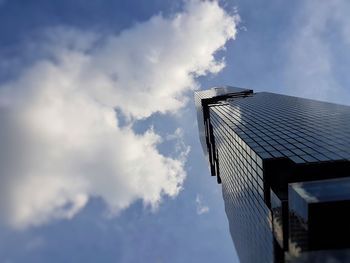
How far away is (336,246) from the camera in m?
32.2

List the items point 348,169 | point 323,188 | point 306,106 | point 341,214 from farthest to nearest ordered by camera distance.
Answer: point 306,106 < point 348,169 < point 323,188 < point 341,214

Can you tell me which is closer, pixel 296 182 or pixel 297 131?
pixel 296 182

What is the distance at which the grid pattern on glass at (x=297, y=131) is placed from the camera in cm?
4331

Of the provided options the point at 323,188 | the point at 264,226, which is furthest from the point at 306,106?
the point at 323,188

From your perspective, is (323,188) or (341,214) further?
(323,188)

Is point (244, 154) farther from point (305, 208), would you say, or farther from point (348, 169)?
point (305, 208)

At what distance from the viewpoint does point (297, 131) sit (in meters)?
55.2

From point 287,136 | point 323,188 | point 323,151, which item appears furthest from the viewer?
point 287,136

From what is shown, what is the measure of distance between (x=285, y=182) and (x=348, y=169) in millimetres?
7170

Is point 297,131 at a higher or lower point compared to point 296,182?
higher

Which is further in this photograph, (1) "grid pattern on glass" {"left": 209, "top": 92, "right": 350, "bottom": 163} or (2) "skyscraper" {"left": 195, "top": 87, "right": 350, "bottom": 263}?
(1) "grid pattern on glass" {"left": 209, "top": 92, "right": 350, "bottom": 163}

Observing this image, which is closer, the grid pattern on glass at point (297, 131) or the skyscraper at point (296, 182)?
the skyscraper at point (296, 182)

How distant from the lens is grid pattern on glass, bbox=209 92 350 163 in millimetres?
43312

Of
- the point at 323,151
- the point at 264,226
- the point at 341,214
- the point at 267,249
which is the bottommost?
the point at 267,249
